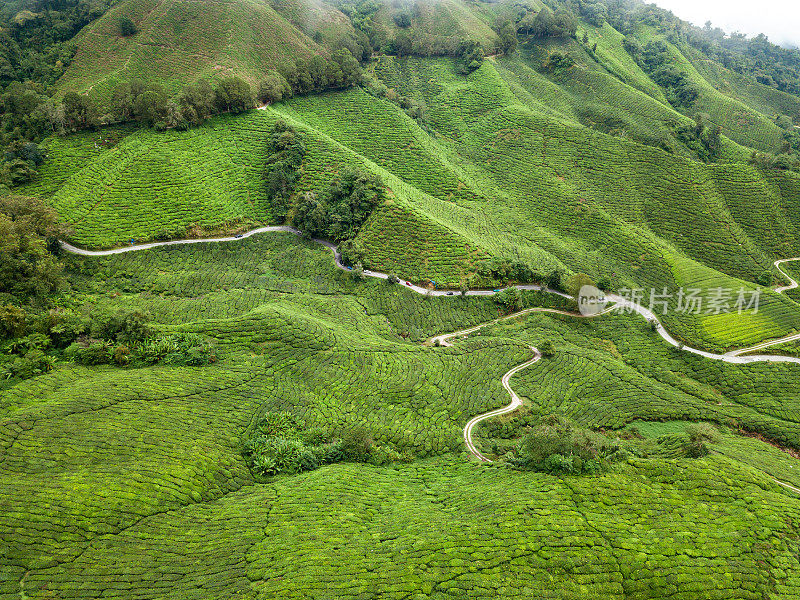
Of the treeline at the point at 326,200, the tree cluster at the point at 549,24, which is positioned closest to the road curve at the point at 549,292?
the treeline at the point at 326,200

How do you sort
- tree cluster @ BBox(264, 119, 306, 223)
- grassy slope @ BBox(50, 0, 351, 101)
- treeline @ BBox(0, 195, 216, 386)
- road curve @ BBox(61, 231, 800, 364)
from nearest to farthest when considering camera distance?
treeline @ BBox(0, 195, 216, 386), road curve @ BBox(61, 231, 800, 364), tree cluster @ BBox(264, 119, 306, 223), grassy slope @ BBox(50, 0, 351, 101)

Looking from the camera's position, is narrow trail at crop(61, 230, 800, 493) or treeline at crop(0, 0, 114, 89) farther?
treeline at crop(0, 0, 114, 89)

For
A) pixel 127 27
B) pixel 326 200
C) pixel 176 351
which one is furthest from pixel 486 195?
pixel 127 27

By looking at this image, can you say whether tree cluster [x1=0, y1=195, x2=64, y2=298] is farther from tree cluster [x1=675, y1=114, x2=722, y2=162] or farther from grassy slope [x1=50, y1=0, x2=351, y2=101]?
tree cluster [x1=675, y1=114, x2=722, y2=162]

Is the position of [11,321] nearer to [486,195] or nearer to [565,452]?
[565,452]

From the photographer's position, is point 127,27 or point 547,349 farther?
point 127,27

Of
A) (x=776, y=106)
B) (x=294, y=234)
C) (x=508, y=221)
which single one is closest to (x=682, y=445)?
(x=508, y=221)

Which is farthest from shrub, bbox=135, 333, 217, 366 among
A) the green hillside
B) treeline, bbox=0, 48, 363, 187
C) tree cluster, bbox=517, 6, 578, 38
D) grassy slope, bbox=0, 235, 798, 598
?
tree cluster, bbox=517, 6, 578, 38

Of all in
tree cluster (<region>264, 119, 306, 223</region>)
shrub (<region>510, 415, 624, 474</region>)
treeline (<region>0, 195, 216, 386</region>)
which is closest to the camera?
shrub (<region>510, 415, 624, 474</region>)

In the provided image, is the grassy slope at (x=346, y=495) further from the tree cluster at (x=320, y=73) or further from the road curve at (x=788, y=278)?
the tree cluster at (x=320, y=73)
